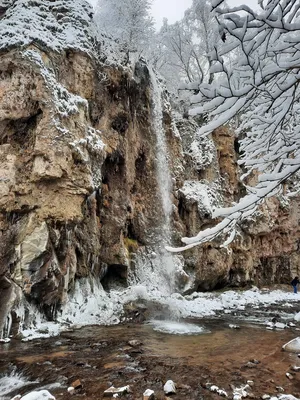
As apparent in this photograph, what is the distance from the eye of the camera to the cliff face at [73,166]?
28.1 ft

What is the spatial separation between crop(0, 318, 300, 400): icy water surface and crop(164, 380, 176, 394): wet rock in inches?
3.3

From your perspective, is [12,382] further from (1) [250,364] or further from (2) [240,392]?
(1) [250,364]

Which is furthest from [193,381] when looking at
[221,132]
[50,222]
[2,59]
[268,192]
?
[221,132]

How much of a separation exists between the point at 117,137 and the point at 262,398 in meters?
10.7

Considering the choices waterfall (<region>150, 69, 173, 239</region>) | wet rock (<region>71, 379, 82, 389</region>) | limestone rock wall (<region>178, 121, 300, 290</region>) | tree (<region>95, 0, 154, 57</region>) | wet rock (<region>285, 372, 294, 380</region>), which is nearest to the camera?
wet rock (<region>71, 379, 82, 389</region>)

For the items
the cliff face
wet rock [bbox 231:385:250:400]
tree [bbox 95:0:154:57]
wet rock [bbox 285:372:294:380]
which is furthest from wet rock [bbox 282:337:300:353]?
tree [bbox 95:0:154:57]

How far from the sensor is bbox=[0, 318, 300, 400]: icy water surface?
15.3 feet

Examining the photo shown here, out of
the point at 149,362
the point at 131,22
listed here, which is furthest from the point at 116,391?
the point at 131,22

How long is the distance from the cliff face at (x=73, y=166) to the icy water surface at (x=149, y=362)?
6.97 ft

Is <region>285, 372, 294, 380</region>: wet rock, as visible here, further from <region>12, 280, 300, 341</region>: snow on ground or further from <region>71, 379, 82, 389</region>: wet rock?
<region>12, 280, 300, 341</region>: snow on ground

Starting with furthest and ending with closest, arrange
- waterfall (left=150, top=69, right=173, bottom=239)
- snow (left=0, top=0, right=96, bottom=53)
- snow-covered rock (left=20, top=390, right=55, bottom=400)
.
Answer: waterfall (left=150, top=69, right=173, bottom=239) → snow (left=0, top=0, right=96, bottom=53) → snow-covered rock (left=20, top=390, right=55, bottom=400)

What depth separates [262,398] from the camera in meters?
4.27

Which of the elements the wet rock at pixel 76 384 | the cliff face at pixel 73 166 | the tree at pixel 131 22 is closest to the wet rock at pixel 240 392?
the wet rock at pixel 76 384

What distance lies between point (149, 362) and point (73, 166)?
19.1 ft
